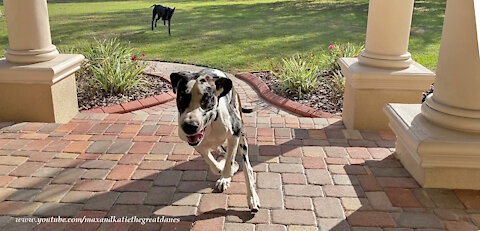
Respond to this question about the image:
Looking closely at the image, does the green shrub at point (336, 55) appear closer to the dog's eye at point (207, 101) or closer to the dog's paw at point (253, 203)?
the dog's paw at point (253, 203)

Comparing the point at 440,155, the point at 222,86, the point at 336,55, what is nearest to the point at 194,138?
the point at 222,86

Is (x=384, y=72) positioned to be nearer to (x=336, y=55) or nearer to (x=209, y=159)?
(x=209, y=159)

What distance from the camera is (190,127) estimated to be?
2.58 metres

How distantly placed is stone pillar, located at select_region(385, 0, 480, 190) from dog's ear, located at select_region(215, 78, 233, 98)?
5.19 ft

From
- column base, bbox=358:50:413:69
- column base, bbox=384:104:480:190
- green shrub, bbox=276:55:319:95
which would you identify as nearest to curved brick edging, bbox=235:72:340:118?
green shrub, bbox=276:55:319:95

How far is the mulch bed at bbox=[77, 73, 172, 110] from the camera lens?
242 inches

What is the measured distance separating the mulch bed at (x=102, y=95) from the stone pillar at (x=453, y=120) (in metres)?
4.09

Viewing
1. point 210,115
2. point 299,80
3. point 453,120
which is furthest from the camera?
point 299,80

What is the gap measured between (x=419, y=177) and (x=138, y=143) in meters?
2.63

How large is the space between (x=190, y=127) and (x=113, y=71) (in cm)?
429

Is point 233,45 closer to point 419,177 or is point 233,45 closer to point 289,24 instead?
point 289,24

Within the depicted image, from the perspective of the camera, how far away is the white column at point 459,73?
3328 mm

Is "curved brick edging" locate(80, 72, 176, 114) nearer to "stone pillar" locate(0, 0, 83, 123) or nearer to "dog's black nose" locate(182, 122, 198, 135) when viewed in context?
"stone pillar" locate(0, 0, 83, 123)

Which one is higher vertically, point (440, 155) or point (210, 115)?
point (210, 115)
